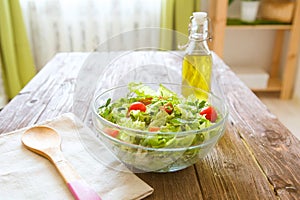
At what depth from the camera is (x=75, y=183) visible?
1.91 ft

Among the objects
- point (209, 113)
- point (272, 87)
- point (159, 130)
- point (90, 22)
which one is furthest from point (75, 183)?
point (272, 87)

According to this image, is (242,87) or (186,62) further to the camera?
(242,87)

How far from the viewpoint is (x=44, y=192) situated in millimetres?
577

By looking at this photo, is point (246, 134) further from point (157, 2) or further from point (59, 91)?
point (157, 2)

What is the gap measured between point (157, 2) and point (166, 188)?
75.8 inches

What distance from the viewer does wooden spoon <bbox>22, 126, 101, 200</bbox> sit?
562 mm

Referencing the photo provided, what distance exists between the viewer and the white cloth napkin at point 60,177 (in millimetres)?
577

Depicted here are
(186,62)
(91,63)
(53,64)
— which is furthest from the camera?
(53,64)

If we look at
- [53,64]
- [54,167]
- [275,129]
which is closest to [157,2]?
[53,64]

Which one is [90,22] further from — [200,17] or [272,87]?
[200,17]

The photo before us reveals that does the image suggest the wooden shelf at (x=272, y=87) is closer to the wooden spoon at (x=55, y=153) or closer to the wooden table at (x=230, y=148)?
the wooden table at (x=230, y=148)

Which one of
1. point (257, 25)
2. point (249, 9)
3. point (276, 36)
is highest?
point (249, 9)

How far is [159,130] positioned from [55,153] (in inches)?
9.4

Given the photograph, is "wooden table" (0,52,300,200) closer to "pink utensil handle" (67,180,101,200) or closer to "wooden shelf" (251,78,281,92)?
"pink utensil handle" (67,180,101,200)
